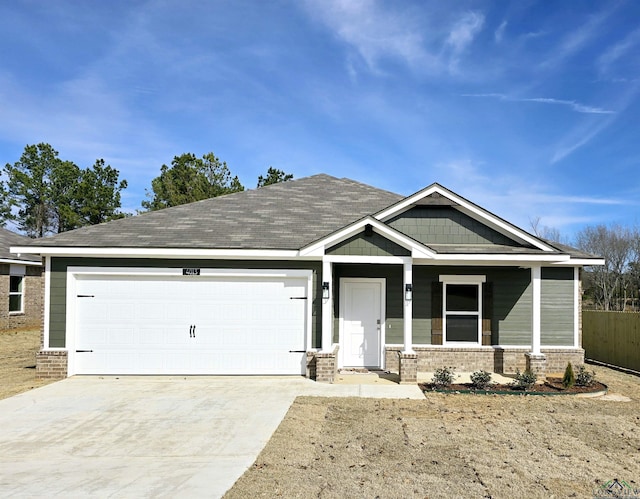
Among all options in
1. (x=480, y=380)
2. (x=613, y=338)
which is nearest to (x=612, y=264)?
(x=613, y=338)

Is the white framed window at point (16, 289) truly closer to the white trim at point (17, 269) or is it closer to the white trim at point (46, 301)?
the white trim at point (17, 269)

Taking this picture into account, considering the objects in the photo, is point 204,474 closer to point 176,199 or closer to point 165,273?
point 165,273

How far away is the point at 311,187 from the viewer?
16.4 meters

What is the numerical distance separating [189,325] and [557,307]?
9.28 m

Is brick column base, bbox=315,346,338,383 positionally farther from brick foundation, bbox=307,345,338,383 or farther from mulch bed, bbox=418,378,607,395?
mulch bed, bbox=418,378,607,395

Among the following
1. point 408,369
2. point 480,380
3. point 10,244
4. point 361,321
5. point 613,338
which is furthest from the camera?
point 10,244

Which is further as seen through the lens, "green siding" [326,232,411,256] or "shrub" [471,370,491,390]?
"green siding" [326,232,411,256]

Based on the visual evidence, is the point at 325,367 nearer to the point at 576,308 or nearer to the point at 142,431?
the point at 142,431

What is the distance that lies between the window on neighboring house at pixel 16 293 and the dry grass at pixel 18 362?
4.28 ft

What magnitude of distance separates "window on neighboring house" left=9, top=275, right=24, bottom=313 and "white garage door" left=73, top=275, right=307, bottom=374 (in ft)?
42.0

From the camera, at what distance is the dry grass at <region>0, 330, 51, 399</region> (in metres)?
10.1

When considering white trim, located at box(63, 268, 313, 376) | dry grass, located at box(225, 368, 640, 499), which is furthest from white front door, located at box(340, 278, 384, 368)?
dry grass, located at box(225, 368, 640, 499)

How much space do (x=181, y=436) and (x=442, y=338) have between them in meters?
7.33

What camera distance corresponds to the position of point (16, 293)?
70.1 ft
